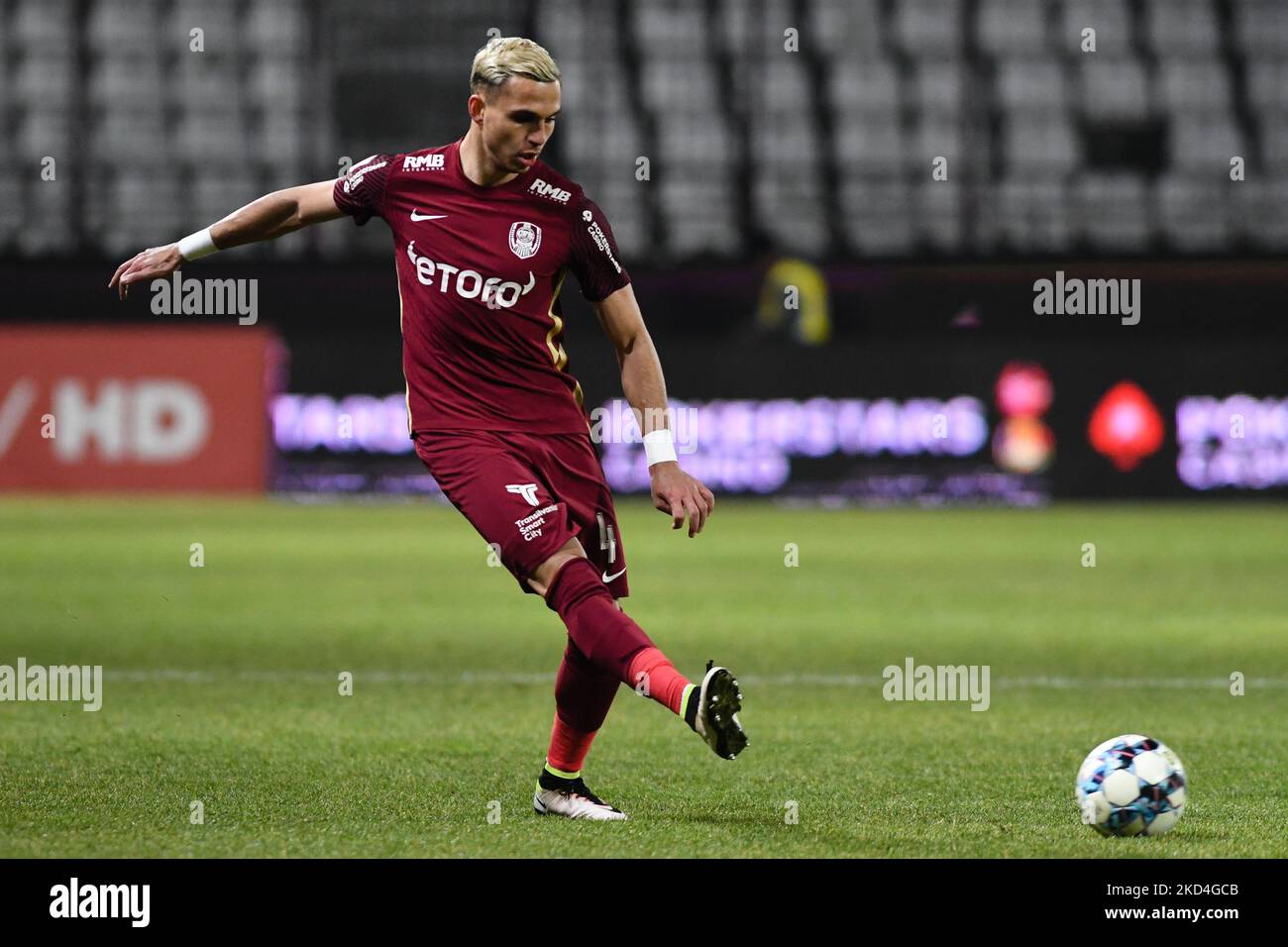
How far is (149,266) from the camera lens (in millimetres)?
5555

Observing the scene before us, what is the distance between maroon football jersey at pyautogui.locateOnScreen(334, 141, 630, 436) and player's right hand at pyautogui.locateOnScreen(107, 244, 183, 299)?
1.97ft

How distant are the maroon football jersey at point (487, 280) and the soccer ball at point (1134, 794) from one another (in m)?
1.72

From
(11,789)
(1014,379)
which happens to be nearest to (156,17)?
(1014,379)

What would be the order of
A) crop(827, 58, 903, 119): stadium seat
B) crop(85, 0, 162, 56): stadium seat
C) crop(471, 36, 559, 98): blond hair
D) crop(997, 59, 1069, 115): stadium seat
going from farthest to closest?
1. crop(85, 0, 162, 56): stadium seat
2. crop(827, 58, 903, 119): stadium seat
3. crop(997, 59, 1069, 115): stadium seat
4. crop(471, 36, 559, 98): blond hair

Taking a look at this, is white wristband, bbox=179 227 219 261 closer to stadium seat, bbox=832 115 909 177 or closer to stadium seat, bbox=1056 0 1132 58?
stadium seat, bbox=832 115 909 177

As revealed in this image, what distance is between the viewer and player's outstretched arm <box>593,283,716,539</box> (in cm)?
512

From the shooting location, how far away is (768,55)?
24.7 meters

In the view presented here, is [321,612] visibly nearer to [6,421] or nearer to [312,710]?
[312,710]

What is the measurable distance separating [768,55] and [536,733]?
1877 cm

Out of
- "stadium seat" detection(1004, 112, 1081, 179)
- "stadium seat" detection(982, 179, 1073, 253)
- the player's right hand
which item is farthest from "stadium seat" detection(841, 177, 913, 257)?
the player's right hand

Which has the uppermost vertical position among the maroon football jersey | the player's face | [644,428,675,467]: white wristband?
the player's face

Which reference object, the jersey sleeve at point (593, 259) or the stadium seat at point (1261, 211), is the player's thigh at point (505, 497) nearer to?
the jersey sleeve at point (593, 259)

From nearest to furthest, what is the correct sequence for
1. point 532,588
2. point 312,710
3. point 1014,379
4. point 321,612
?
point 532,588 < point 312,710 < point 321,612 < point 1014,379

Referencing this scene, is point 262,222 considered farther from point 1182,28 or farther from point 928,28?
point 1182,28
